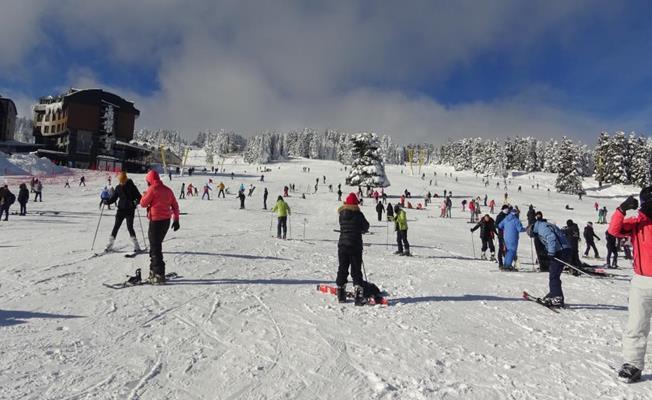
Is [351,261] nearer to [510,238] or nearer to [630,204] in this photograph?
[630,204]

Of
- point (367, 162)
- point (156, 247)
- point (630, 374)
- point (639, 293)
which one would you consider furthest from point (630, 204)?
point (367, 162)

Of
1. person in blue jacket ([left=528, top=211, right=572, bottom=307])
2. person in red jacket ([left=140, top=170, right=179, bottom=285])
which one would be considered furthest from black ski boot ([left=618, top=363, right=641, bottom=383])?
person in red jacket ([left=140, top=170, right=179, bottom=285])

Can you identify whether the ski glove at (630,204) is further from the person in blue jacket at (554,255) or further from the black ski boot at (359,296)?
the black ski boot at (359,296)

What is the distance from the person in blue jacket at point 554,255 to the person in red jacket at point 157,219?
6.43 m

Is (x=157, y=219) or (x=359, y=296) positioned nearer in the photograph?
(x=359, y=296)

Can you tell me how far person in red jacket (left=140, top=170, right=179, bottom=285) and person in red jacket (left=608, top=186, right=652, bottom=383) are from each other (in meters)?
6.23

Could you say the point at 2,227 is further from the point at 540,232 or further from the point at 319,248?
the point at 540,232

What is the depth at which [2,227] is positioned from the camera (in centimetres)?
1521

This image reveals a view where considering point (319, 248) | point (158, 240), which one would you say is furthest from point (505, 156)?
point (158, 240)

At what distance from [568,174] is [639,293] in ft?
257

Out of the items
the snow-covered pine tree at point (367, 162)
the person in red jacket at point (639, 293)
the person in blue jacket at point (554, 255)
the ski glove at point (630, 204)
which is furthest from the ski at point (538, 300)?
the snow-covered pine tree at point (367, 162)

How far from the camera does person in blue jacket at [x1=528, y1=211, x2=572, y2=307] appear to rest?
7012 mm

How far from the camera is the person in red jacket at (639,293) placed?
4.02m

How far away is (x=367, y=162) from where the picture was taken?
51.2 meters
